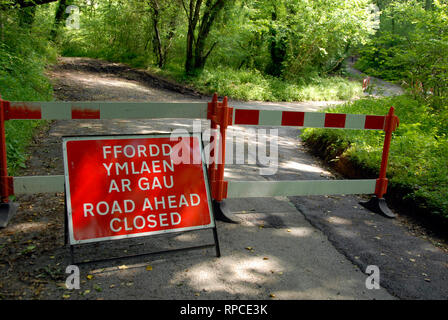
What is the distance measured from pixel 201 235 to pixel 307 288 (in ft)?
4.72

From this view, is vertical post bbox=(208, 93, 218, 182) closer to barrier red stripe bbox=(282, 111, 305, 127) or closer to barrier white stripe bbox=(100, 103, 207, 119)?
barrier white stripe bbox=(100, 103, 207, 119)

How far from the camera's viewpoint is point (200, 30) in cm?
2156

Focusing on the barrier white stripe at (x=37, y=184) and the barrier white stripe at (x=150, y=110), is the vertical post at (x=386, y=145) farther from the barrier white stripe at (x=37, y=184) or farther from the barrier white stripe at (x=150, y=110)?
the barrier white stripe at (x=37, y=184)

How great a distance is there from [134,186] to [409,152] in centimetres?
524

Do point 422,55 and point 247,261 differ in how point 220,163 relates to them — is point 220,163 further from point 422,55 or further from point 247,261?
point 422,55

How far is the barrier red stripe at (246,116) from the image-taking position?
477 cm

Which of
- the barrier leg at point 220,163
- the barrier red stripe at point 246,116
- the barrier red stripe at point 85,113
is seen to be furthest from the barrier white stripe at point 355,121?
the barrier red stripe at point 85,113

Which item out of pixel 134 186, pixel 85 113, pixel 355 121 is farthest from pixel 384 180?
pixel 85 113

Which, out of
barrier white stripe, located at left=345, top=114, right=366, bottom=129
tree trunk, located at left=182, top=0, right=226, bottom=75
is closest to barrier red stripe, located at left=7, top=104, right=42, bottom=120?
barrier white stripe, located at left=345, top=114, right=366, bottom=129

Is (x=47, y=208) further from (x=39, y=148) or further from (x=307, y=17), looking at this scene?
(x=307, y=17)

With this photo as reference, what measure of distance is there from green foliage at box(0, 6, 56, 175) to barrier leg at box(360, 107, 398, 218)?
17.4 feet

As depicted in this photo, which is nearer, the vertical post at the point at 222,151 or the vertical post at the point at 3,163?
the vertical post at the point at 3,163

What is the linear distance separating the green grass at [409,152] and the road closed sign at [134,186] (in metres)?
3.41
